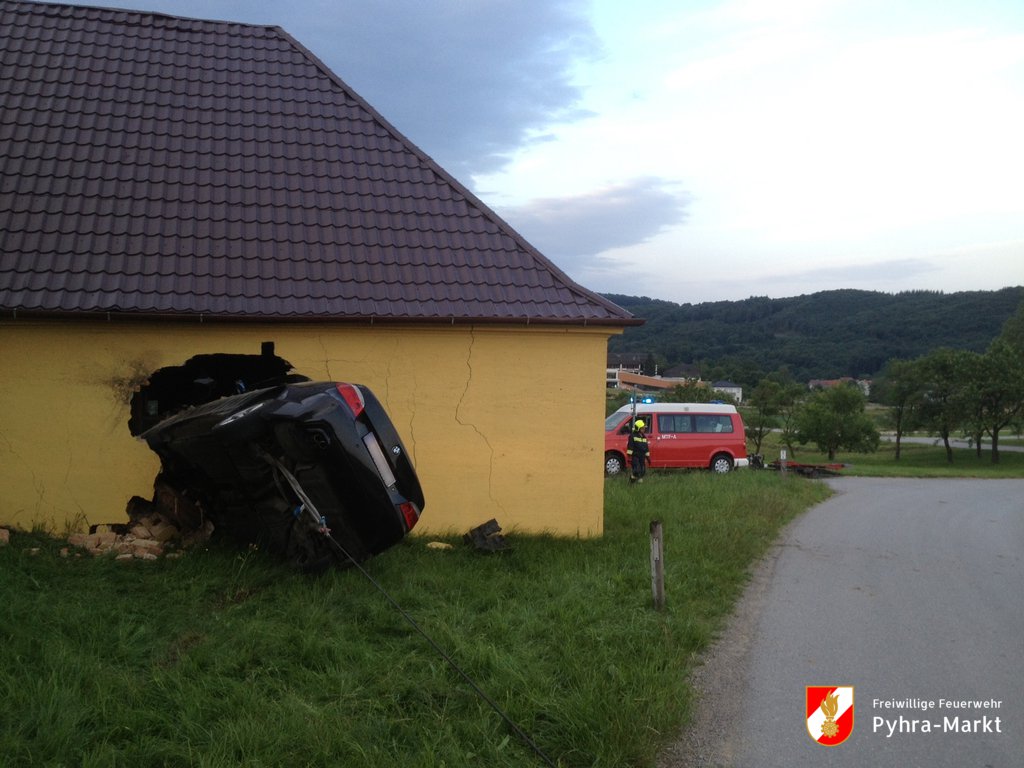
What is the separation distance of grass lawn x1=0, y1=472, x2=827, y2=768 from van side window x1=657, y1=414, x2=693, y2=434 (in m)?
15.5

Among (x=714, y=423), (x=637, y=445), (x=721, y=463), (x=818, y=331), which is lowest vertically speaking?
(x=721, y=463)

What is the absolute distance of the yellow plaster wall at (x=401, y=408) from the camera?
8.32 metres

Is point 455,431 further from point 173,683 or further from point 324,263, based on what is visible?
point 173,683

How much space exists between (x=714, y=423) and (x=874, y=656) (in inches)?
723

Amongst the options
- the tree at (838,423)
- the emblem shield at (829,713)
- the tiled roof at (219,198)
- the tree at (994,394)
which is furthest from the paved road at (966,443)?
the emblem shield at (829,713)

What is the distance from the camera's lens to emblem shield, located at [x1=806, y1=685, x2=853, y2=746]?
4.89 meters

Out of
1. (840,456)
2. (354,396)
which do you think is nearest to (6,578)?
(354,396)

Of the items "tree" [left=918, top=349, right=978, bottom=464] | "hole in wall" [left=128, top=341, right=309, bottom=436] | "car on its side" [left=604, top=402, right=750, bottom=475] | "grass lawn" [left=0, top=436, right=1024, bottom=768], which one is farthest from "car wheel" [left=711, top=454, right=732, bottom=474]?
"tree" [left=918, top=349, right=978, bottom=464]

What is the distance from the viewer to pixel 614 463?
2234 cm

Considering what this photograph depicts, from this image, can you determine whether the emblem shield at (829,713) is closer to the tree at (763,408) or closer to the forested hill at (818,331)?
the tree at (763,408)

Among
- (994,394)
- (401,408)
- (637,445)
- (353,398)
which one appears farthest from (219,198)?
(994,394)

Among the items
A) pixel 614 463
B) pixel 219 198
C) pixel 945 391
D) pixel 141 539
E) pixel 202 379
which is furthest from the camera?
pixel 945 391

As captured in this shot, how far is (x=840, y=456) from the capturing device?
53969 millimetres

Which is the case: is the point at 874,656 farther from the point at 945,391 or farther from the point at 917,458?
the point at 917,458
